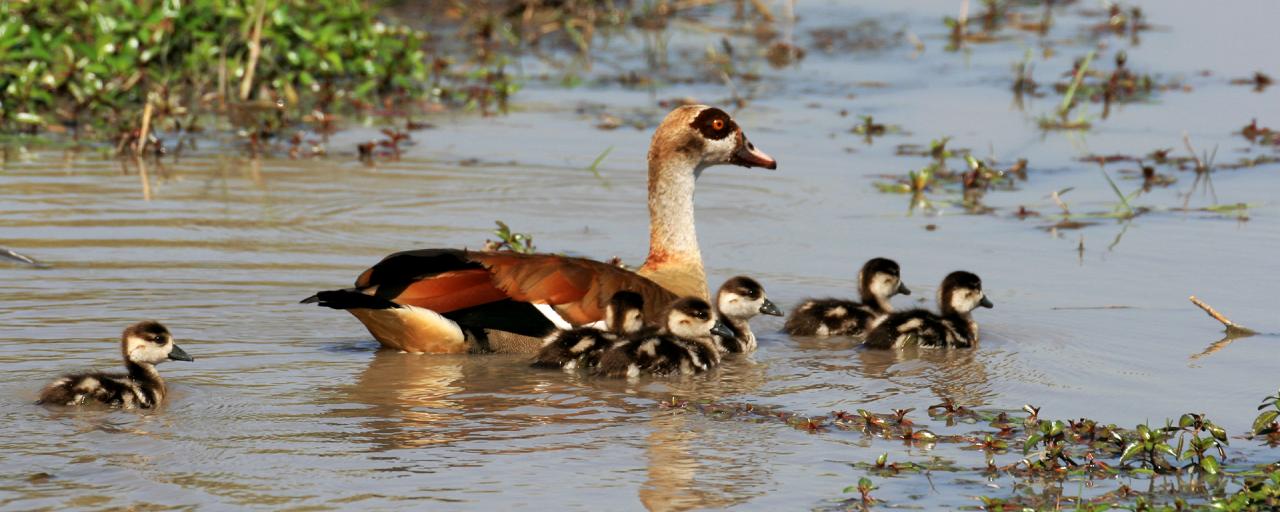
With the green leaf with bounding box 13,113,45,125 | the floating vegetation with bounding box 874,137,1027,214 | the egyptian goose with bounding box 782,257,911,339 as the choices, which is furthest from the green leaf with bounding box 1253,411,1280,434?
the green leaf with bounding box 13,113,45,125

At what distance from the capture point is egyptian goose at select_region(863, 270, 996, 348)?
30.3 feet

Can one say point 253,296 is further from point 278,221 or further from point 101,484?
point 101,484

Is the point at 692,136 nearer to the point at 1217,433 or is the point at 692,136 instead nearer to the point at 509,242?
the point at 509,242

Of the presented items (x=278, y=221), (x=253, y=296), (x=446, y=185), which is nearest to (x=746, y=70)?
(x=446, y=185)

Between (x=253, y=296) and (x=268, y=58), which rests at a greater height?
(x=268, y=58)

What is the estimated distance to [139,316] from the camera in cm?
955

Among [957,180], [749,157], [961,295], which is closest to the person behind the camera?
[961,295]

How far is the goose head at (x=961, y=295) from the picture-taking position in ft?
30.8

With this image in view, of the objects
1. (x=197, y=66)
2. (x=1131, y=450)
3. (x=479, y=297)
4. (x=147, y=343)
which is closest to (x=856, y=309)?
(x=479, y=297)

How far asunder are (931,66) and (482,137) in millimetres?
5403

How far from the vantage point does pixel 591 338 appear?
8.62 metres

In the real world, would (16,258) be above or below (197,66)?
below

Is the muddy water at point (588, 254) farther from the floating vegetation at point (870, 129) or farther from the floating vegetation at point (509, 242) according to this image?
the floating vegetation at point (509, 242)

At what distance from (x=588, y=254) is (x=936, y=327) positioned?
2.60 metres
